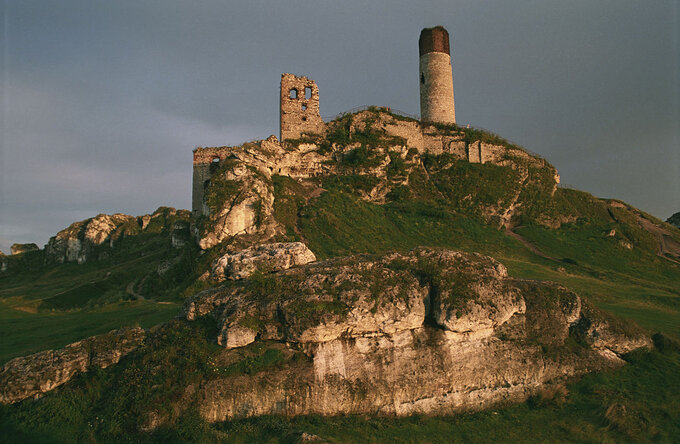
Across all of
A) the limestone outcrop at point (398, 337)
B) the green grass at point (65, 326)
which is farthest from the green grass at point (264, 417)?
the green grass at point (65, 326)

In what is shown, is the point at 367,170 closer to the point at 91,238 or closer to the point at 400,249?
the point at 400,249

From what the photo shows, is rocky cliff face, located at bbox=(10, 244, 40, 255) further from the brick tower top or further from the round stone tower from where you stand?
the brick tower top

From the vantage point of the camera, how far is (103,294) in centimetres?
3350

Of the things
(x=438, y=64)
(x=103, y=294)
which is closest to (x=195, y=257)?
(x=103, y=294)

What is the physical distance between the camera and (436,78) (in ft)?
177

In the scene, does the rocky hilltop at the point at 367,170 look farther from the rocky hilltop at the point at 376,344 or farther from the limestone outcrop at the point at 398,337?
the limestone outcrop at the point at 398,337

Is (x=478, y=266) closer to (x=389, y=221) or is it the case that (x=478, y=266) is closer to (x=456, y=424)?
(x=456, y=424)

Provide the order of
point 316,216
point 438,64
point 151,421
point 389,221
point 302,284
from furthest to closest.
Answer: point 438,64 < point 389,221 < point 316,216 < point 302,284 < point 151,421

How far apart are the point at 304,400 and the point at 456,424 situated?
4.76 m

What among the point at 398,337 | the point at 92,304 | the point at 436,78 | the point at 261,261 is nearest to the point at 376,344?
the point at 398,337

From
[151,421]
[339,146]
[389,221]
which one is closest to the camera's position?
[151,421]

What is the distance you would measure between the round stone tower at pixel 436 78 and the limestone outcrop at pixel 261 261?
42.7 m

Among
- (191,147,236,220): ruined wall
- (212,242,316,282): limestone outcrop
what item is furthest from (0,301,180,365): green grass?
(191,147,236,220): ruined wall

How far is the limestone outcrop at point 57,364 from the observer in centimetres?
1124
